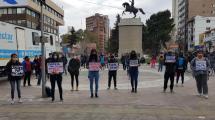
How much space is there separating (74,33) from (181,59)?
11048cm

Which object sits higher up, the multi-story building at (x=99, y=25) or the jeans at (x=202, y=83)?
the multi-story building at (x=99, y=25)

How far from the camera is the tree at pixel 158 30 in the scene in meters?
88.6

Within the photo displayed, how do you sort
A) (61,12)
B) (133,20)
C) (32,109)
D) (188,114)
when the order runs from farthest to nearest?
1. (61,12)
2. (133,20)
3. (32,109)
4. (188,114)

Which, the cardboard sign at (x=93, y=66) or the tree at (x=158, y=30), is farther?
the tree at (x=158, y=30)

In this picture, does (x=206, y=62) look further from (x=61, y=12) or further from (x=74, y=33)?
(x=74, y=33)

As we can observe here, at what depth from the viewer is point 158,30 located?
89.0m

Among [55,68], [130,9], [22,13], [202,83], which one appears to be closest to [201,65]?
[202,83]

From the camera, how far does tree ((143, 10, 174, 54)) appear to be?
291 ft

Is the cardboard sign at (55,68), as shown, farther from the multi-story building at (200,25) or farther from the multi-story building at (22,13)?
the multi-story building at (200,25)

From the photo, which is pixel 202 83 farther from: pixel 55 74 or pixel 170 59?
pixel 55 74

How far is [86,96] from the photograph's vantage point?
49.6 feet

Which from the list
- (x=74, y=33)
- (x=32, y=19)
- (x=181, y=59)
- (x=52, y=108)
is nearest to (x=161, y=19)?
(x=32, y=19)

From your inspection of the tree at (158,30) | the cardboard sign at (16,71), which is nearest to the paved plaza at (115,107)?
the cardboard sign at (16,71)

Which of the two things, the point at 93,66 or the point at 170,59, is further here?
the point at 170,59
